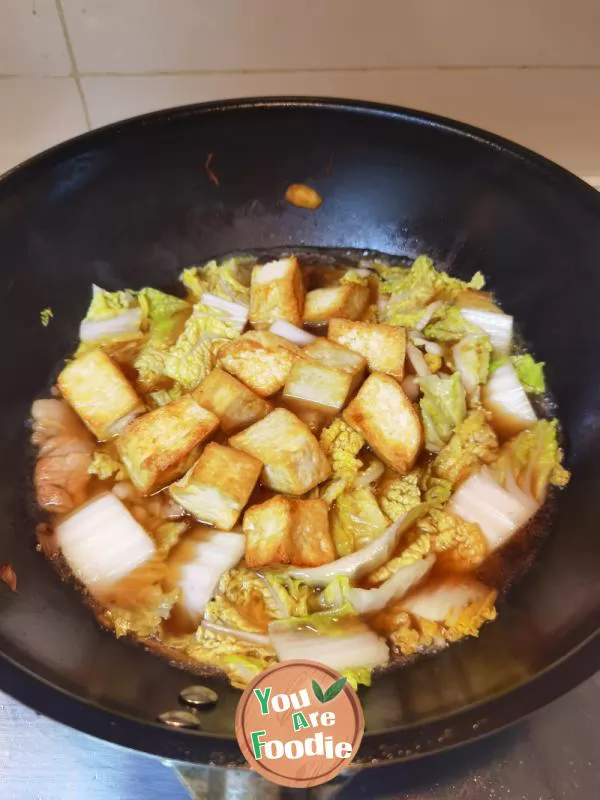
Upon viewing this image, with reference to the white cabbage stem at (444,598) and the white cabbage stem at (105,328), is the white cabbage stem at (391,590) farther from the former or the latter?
the white cabbage stem at (105,328)

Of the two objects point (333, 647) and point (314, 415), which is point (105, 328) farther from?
point (333, 647)

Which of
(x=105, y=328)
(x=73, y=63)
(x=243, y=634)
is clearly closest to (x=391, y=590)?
(x=243, y=634)

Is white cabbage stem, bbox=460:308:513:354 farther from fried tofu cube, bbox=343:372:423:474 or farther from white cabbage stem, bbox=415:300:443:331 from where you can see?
fried tofu cube, bbox=343:372:423:474

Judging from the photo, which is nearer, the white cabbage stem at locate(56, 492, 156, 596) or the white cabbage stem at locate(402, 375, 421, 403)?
the white cabbage stem at locate(56, 492, 156, 596)

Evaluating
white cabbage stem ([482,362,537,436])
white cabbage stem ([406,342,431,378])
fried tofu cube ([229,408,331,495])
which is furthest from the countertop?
white cabbage stem ([406,342,431,378])

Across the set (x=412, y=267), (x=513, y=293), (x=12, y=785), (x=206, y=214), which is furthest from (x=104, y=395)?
(x=513, y=293)

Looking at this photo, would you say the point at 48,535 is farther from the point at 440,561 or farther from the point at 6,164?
the point at 6,164
